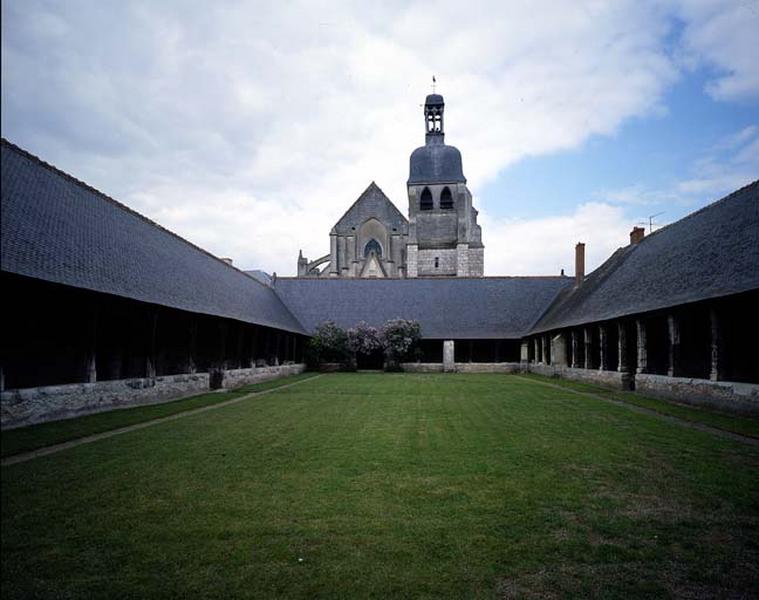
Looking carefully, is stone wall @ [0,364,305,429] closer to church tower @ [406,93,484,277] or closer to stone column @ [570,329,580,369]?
stone column @ [570,329,580,369]

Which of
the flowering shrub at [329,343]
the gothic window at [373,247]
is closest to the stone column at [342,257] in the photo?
the gothic window at [373,247]

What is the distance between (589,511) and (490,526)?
1.06 metres

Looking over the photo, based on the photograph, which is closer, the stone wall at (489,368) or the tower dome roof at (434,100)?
the stone wall at (489,368)

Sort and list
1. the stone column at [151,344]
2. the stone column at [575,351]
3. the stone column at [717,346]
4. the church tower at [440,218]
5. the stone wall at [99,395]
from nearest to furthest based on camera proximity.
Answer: the stone wall at [99,395] → the stone column at [717,346] → the stone column at [151,344] → the stone column at [575,351] → the church tower at [440,218]

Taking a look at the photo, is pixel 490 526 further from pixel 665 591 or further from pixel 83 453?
pixel 83 453

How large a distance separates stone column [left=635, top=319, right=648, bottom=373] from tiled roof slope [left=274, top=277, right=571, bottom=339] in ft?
46.1

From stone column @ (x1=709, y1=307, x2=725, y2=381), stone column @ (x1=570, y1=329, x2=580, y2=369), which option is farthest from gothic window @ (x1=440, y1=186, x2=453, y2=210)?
stone column @ (x1=709, y1=307, x2=725, y2=381)

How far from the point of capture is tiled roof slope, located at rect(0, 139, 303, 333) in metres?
8.92

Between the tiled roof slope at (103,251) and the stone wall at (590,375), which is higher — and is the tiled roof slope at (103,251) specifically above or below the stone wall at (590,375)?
above

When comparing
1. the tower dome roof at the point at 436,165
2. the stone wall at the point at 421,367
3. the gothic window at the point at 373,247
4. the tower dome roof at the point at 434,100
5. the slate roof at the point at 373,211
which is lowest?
the stone wall at the point at 421,367

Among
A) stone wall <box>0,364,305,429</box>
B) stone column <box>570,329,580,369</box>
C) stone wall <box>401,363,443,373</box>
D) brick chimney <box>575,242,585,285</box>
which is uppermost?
brick chimney <box>575,242,585,285</box>

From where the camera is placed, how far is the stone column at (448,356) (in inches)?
1221

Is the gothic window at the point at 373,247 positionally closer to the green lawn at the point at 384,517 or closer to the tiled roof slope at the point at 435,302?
the tiled roof slope at the point at 435,302

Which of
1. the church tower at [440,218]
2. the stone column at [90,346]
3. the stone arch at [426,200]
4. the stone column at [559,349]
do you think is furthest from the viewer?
the stone arch at [426,200]
